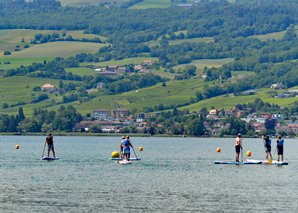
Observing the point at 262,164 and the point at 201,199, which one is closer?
the point at 201,199

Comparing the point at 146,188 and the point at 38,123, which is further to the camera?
the point at 38,123

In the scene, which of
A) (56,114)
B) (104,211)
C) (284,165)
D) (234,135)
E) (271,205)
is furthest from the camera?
(56,114)

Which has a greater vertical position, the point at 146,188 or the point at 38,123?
the point at 146,188

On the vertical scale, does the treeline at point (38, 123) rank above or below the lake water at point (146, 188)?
below

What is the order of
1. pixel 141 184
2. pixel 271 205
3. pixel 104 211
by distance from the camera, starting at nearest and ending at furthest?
pixel 104 211, pixel 271 205, pixel 141 184

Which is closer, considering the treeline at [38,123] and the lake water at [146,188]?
the lake water at [146,188]

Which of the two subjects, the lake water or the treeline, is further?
the treeline

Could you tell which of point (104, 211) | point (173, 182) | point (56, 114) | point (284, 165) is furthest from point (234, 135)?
point (104, 211)

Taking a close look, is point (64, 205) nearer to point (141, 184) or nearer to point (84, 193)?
point (84, 193)

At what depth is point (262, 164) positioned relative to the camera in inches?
2023

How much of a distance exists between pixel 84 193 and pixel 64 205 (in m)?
3.82

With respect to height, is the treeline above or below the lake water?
below

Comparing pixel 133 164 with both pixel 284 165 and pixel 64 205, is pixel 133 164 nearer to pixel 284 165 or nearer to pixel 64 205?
pixel 284 165

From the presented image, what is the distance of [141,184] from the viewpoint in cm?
3697
